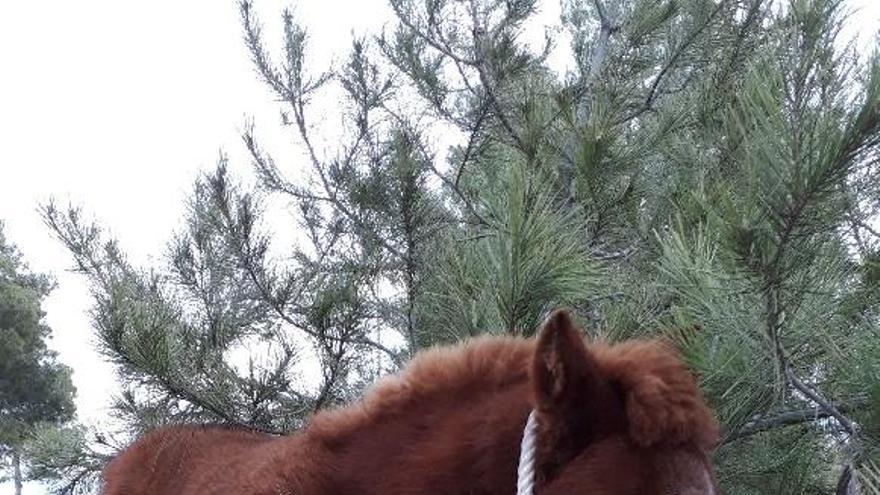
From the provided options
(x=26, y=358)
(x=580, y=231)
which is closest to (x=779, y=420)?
(x=580, y=231)

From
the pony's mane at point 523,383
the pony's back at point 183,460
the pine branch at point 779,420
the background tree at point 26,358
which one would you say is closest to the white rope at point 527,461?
the pony's mane at point 523,383

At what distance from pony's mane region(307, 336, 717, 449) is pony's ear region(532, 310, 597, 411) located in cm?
10

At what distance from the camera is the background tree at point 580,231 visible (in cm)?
220

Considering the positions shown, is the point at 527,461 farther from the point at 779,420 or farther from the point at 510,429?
the point at 779,420

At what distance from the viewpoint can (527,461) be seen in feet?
5.45

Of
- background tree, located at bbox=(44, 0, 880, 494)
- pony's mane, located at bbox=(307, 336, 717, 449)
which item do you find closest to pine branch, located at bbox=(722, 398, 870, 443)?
background tree, located at bbox=(44, 0, 880, 494)

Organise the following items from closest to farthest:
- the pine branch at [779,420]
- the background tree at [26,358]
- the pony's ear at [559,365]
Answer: the pony's ear at [559,365], the pine branch at [779,420], the background tree at [26,358]

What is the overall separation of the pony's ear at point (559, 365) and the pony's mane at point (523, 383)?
0.34 feet

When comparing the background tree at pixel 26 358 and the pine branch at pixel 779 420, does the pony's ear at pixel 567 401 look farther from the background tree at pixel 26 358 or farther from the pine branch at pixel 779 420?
the background tree at pixel 26 358

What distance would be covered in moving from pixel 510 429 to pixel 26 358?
22591 mm

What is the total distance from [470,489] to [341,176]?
2.94 meters

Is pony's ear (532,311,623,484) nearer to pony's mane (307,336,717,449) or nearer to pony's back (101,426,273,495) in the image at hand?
→ pony's mane (307,336,717,449)

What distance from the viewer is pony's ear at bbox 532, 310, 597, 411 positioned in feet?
5.19

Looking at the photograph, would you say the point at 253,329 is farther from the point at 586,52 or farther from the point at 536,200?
the point at 586,52
